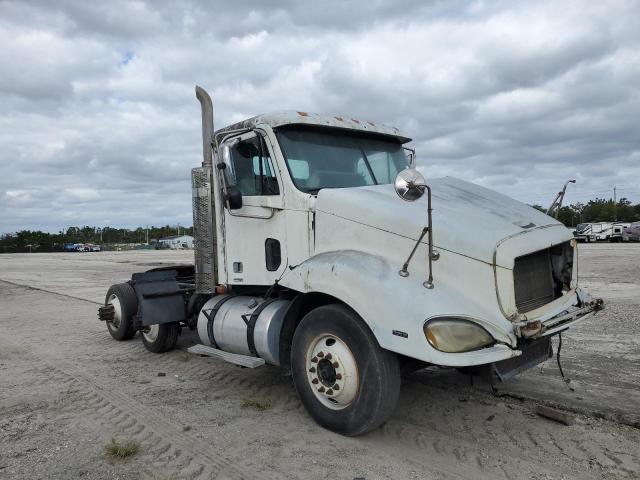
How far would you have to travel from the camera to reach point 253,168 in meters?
5.12

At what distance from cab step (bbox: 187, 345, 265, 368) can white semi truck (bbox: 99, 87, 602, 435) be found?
2.7 inches

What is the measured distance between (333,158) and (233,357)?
2.20 meters

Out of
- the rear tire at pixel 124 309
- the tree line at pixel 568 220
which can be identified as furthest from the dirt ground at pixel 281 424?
the tree line at pixel 568 220

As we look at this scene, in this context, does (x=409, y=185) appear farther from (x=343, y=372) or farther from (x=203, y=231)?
(x=203, y=231)

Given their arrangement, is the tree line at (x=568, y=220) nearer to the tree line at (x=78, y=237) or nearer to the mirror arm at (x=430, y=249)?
the tree line at (x=78, y=237)

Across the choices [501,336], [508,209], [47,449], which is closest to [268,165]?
[508,209]

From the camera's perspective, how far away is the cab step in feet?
15.4

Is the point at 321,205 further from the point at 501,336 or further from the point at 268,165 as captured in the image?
the point at 501,336

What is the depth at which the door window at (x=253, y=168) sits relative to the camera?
491 centimetres

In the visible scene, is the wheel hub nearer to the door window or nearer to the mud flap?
the door window

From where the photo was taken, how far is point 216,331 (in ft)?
17.6

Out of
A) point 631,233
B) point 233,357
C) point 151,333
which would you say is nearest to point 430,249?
point 233,357

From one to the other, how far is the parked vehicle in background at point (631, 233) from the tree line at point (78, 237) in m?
57.7

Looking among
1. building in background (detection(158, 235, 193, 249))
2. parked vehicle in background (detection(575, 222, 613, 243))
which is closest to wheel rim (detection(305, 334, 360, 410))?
parked vehicle in background (detection(575, 222, 613, 243))
